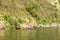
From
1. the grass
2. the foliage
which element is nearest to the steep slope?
the foliage

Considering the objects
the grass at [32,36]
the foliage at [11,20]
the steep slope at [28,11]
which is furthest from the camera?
the steep slope at [28,11]

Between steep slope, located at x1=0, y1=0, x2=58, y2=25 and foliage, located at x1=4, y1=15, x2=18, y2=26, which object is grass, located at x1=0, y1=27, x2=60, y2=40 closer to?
foliage, located at x1=4, y1=15, x2=18, y2=26

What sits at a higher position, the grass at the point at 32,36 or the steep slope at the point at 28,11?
the steep slope at the point at 28,11

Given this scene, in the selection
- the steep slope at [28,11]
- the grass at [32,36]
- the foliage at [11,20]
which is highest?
the steep slope at [28,11]

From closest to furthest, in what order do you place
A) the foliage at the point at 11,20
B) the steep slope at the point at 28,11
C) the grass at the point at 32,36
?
the grass at the point at 32,36, the foliage at the point at 11,20, the steep slope at the point at 28,11

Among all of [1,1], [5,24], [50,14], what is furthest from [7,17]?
[50,14]

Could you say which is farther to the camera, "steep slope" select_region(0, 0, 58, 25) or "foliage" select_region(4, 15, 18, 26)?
"steep slope" select_region(0, 0, 58, 25)

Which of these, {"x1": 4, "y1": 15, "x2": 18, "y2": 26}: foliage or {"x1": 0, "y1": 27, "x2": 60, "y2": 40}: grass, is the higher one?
{"x1": 4, "y1": 15, "x2": 18, "y2": 26}: foliage

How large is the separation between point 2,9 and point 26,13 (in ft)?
41.5

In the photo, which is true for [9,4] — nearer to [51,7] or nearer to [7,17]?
[7,17]

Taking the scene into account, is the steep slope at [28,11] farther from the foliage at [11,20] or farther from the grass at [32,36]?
the grass at [32,36]

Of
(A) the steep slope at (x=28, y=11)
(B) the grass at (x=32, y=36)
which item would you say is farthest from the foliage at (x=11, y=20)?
(B) the grass at (x=32, y=36)

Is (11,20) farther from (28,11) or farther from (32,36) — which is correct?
(32,36)

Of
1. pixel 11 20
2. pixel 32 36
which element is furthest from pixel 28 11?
pixel 32 36
